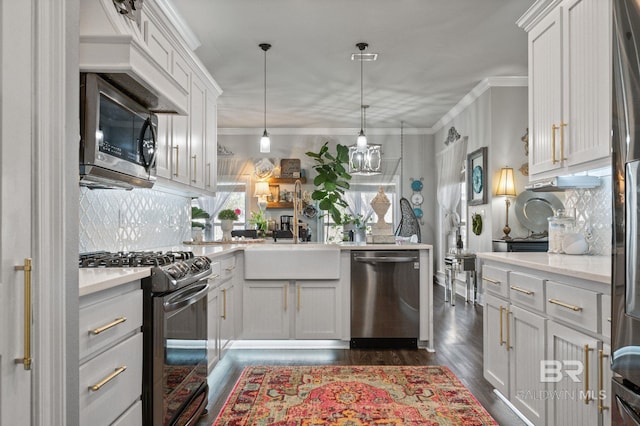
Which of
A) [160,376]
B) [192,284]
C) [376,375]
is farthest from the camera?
[376,375]

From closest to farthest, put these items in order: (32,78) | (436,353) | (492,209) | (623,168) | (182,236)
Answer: (32,78) → (623,168) → (436,353) → (182,236) → (492,209)

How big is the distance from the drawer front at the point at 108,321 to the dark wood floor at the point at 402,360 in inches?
38.4

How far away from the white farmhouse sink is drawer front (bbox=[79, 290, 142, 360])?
1983 millimetres

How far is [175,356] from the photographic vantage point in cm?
213

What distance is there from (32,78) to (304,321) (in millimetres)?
3071

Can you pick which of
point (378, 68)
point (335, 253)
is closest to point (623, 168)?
point (335, 253)

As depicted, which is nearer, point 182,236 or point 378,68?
point 182,236

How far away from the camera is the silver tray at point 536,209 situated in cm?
554

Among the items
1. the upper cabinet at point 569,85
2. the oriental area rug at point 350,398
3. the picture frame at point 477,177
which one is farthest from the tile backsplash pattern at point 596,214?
the picture frame at point 477,177

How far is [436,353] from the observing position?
3799 millimetres

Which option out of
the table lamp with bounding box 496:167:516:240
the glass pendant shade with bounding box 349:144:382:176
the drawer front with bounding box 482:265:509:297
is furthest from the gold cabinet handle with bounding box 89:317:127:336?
the table lamp with bounding box 496:167:516:240

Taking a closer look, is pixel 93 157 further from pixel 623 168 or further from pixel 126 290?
pixel 623 168

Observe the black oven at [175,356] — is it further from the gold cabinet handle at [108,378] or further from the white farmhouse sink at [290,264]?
the white farmhouse sink at [290,264]

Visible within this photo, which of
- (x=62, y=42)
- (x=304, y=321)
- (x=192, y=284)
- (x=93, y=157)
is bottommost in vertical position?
(x=304, y=321)
